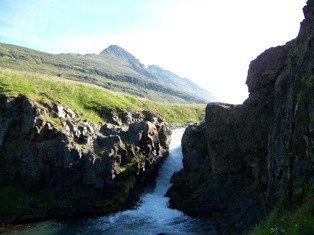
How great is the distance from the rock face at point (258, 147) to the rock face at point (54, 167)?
405 inches

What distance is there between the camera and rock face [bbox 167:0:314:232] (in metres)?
26.2

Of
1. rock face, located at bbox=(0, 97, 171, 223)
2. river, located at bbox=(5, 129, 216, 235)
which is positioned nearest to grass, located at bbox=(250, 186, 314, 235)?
river, located at bbox=(5, 129, 216, 235)

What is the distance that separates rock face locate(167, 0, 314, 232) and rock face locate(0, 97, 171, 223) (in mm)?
10277

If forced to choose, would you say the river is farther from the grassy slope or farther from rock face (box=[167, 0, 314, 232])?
the grassy slope

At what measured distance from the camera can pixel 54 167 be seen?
178ft

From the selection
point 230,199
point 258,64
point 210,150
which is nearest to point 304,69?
point 258,64

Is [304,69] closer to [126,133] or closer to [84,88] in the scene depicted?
[126,133]

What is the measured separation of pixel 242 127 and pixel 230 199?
9436 millimetres

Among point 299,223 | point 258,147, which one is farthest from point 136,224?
point 299,223

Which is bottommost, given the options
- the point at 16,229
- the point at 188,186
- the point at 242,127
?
the point at 16,229

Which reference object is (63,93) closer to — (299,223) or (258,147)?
(258,147)

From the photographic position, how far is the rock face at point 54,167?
52.1 meters

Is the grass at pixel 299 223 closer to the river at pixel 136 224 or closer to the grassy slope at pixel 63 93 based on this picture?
the river at pixel 136 224

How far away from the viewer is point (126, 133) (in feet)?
215
